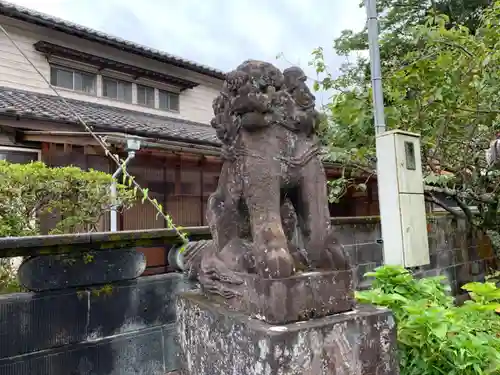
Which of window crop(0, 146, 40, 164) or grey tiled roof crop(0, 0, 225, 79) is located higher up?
grey tiled roof crop(0, 0, 225, 79)

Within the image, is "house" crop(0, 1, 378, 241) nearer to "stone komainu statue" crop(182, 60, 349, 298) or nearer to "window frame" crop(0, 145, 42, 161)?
Answer: "window frame" crop(0, 145, 42, 161)

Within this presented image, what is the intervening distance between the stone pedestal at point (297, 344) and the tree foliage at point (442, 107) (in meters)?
3.56

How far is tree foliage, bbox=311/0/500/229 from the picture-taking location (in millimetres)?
5188

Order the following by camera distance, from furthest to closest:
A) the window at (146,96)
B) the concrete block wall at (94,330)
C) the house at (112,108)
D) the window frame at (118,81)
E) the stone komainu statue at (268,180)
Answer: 1. the window at (146,96)
2. the window frame at (118,81)
3. the house at (112,108)
4. the concrete block wall at (94,330)
5. the stone komainu statue at (268,180)

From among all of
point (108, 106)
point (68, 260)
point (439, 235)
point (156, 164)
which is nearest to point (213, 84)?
point (108, 106)

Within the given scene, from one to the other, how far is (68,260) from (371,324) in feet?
7.44

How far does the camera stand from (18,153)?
6.53 m

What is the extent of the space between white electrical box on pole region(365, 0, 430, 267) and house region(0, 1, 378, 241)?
12.2ft

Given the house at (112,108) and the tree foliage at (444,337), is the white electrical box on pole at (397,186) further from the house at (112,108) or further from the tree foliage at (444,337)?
the house at (112,108)

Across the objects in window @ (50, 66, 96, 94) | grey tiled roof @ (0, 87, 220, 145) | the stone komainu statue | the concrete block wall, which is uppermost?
window @ (50, 66, 96, 94)

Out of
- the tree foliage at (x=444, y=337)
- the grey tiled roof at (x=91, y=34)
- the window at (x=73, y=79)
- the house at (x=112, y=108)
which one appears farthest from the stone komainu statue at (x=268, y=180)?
the window at (x=73, y=79)

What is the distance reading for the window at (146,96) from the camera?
37.0ft

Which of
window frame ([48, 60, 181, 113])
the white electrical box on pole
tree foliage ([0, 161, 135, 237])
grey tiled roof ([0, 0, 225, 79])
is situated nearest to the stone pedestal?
the white electrical box on pole

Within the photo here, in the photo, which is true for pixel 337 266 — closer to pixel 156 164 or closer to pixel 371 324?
pixel 371 324
